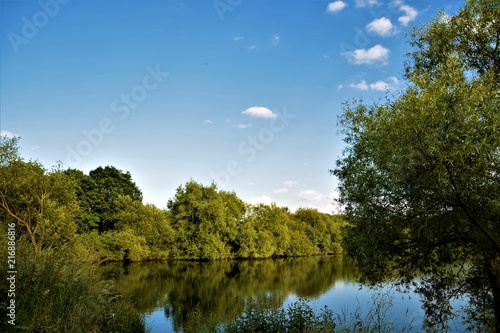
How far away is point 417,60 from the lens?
16094 mm

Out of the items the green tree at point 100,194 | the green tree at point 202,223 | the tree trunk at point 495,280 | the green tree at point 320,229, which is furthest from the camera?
the green tree at point 320,229

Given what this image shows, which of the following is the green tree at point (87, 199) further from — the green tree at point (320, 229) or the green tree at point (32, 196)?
the green tree at point (320, 229)

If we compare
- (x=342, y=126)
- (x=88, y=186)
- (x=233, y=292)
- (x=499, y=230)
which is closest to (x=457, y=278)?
(x=499, y=230)

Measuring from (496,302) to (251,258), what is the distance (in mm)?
66352

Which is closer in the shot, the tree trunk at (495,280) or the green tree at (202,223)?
the tree trunk at (495,280)

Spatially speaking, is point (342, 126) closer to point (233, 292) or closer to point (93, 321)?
point (93, 321)

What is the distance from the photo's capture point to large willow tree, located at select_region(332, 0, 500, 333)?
930 centimetres

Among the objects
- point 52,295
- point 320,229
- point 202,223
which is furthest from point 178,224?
point 52,295

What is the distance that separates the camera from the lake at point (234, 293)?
22.9m

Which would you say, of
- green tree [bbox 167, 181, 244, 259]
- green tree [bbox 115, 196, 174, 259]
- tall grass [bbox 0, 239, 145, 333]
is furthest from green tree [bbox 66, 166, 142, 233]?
tall grass [bbox 0, 239, 145, 333]

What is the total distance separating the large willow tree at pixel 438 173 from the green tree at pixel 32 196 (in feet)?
85.6

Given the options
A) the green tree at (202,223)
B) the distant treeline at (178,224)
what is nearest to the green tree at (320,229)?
the distant treeline at (178,224)

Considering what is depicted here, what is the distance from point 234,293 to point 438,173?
91.2 ft

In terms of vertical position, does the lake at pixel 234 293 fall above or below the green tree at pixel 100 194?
below
